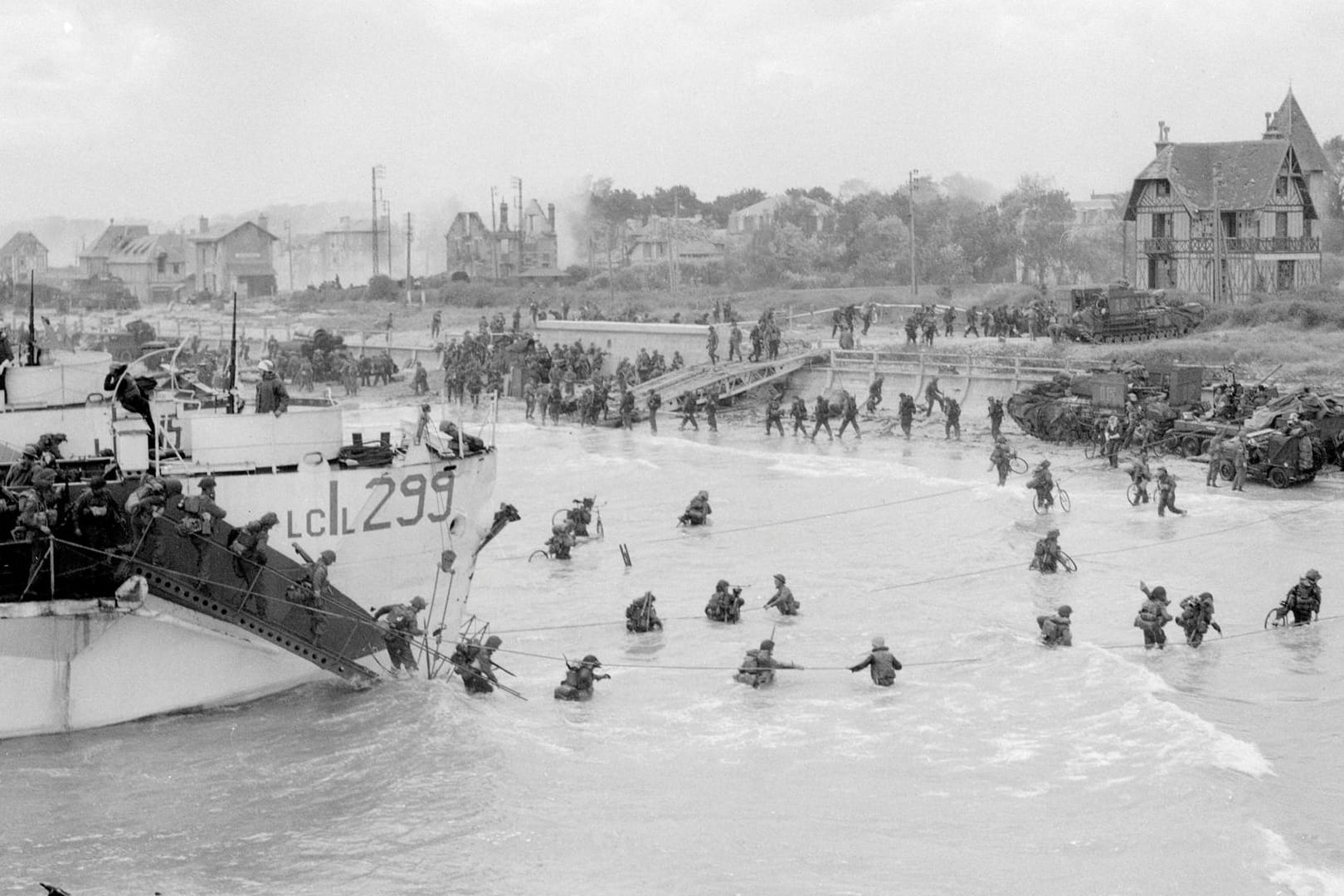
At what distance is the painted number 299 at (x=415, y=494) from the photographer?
66.6 feet

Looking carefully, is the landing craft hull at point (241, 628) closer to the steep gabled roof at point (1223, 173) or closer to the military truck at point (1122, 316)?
the military truck at point (1122, 316)

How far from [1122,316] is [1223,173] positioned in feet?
54.8

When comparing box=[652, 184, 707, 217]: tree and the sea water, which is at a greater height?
box=[652, 184, 707, 217]: tree

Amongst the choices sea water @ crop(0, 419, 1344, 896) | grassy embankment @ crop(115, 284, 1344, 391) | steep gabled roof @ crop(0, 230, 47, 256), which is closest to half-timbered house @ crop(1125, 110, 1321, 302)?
grassy embankment @ crop(115, 284, 1344, 391)

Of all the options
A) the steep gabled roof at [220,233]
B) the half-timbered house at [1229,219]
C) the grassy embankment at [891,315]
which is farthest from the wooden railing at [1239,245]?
the steep gabled roof at [220,233]

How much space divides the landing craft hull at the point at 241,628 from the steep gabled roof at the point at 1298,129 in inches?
2535

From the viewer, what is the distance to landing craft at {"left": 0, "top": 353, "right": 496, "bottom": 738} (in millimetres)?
18266

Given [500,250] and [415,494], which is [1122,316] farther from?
[500,250]

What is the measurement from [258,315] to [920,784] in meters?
84.8

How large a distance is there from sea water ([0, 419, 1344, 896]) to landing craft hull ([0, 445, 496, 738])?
0.93 feet

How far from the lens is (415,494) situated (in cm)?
2073

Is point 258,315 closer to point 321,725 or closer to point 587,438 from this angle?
point 587,438

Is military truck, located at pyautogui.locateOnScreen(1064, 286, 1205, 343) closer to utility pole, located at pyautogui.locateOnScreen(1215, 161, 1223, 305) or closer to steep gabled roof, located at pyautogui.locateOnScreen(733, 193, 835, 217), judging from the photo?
utility pole, located at pyautogui.locateOnScreen(1215, 161, 1223, 305)

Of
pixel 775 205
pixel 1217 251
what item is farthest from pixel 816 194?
pixel 1217 251
